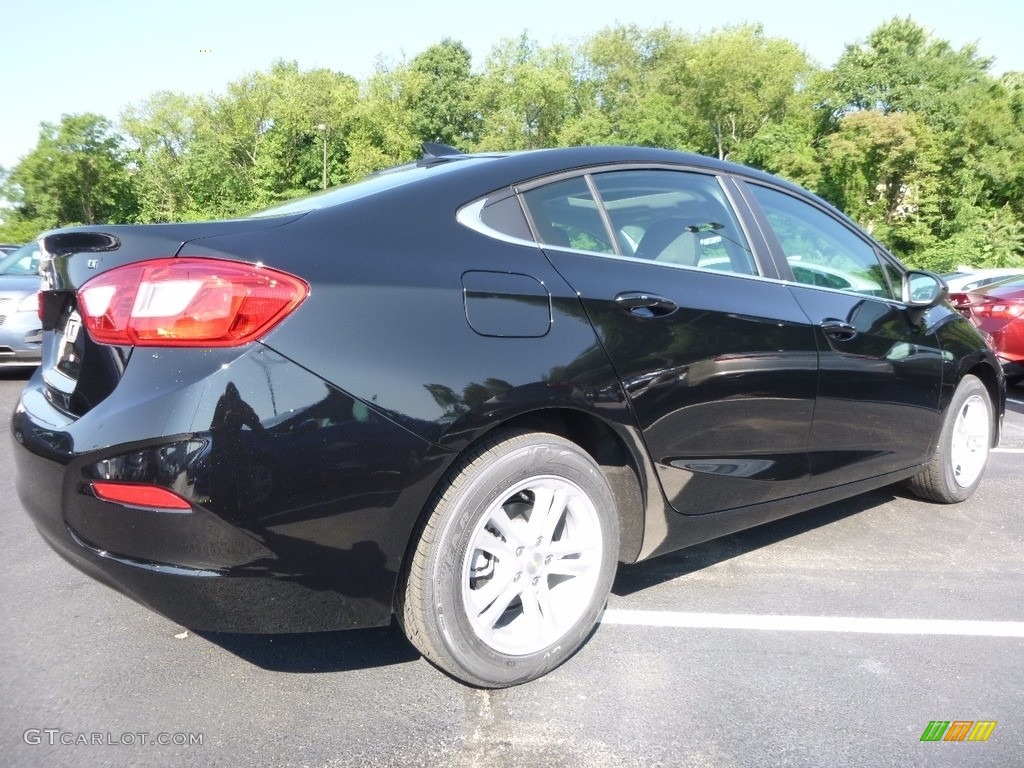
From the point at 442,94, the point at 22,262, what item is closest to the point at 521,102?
the point at 442,94

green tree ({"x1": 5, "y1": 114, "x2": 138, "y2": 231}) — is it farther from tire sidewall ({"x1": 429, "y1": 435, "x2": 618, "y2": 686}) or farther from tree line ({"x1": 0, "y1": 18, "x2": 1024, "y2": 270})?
tire sidewall ({"x1": 429, "y1": 435, "x2": 618, "y2": 686})

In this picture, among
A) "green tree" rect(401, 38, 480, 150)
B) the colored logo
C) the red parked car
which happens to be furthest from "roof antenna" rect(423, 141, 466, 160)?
"green tree" rect(401, 38, 480, 150)

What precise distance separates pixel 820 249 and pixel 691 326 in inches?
46.3

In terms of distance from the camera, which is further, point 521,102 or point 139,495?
point 521,102

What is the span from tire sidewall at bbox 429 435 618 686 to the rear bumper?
0.13m

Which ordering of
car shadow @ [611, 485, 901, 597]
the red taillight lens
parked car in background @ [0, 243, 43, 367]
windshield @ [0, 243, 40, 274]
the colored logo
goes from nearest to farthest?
the red taillight lens → the colored logo → car shadow @ [611, 485, 901, 597] → parked car in background @ [0, 243, 43, 367] → windshield @ [0, 243, 40, 274]

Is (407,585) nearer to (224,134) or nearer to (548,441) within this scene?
(548,441)

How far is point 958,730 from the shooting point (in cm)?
245

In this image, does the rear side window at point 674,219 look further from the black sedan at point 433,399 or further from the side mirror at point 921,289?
the side mirror at point 921,289

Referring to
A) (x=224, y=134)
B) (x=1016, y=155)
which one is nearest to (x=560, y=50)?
(x=224, y=134)

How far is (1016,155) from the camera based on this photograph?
34938mm

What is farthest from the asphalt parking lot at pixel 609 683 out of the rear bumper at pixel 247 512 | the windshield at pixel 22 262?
the windshield at pixel 22 262

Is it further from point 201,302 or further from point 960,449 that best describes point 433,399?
point 960,449

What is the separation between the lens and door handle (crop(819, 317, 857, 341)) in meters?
3.43
